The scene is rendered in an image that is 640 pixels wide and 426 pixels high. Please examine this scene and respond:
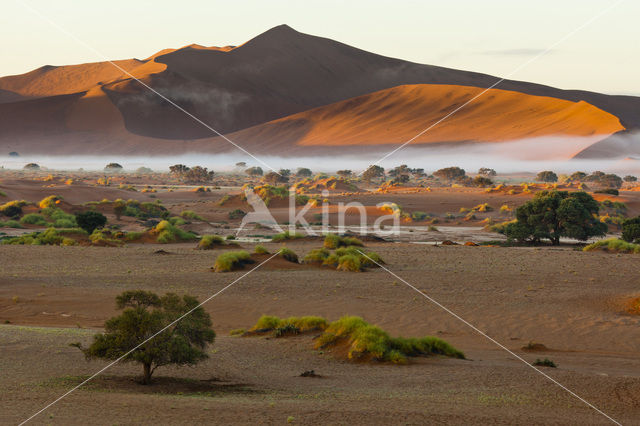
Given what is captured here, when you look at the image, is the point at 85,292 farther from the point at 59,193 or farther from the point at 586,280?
the point at 59,193

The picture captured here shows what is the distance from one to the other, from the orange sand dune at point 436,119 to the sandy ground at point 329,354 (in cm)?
9987

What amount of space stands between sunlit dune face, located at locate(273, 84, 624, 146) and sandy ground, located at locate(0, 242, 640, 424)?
99779mm

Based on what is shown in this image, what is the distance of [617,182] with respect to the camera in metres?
79.2

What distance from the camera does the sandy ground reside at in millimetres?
9211

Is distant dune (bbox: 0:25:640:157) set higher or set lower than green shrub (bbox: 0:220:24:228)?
higher

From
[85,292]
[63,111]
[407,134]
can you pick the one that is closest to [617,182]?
[407,134]

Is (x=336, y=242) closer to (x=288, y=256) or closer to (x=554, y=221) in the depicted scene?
(x=288, y=256)

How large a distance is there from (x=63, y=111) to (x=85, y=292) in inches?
6958

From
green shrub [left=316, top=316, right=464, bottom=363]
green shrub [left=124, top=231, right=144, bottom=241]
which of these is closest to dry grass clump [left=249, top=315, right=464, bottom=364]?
green shrub [left=316, top=316, right=464, bottom=363]

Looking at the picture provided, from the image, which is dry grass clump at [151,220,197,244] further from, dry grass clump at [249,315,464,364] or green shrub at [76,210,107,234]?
dry grass clump at [249,315,464,364]

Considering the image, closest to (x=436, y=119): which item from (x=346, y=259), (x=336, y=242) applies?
(x=336, y=242)

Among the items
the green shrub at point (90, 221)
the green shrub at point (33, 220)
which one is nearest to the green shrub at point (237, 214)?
the green shrub at point (90, 221)

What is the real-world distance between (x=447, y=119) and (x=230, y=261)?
117715 millimetres

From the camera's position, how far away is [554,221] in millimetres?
37531
